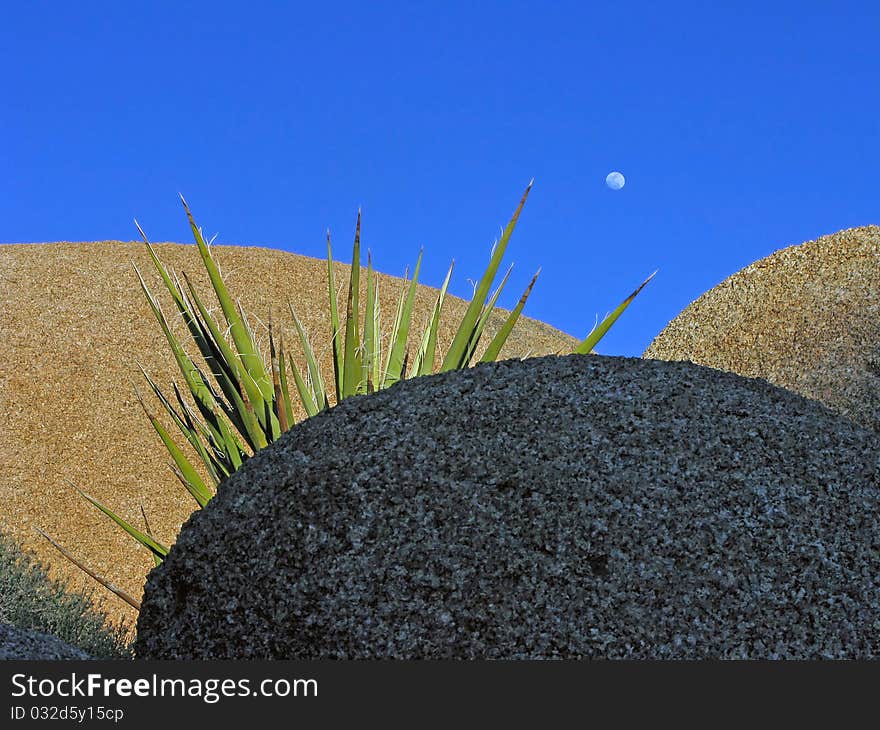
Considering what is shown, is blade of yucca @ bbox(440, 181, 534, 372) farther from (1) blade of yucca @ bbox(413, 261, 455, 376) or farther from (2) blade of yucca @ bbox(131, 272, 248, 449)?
(2) blade of yucca @ bbox(131, 272, 248, 449)

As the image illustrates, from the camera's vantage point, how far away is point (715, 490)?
8.20ft

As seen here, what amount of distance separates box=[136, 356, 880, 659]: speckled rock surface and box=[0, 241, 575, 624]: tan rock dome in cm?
493

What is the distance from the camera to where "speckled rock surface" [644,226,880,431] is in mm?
5996

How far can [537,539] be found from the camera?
92.7 inches

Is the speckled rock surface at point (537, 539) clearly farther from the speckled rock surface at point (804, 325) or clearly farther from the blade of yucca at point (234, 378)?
the speckled rock surface at point (804, 325)

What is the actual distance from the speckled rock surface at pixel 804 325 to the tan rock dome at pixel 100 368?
1.46 metres

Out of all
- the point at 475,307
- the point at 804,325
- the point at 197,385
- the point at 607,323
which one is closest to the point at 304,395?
the point at 197,385

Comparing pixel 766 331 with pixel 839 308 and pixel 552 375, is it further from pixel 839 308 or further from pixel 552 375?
pixel 552 375

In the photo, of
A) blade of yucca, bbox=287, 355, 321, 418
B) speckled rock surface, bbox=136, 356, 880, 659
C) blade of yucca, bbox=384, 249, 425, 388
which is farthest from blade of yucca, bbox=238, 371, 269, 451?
Answer: speckled rock surface, bbox=136, 356, 880, 659

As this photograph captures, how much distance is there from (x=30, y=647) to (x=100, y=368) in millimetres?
7509

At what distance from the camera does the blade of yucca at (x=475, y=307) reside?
4125 millimetres

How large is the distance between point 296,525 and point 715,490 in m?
1.12

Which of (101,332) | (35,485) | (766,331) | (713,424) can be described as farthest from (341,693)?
(101,332)

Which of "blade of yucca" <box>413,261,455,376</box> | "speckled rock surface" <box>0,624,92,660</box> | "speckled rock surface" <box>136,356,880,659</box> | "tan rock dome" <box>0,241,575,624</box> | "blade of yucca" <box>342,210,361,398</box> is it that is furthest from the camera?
"tan rock dome" <box>0,241,575,624</box>
